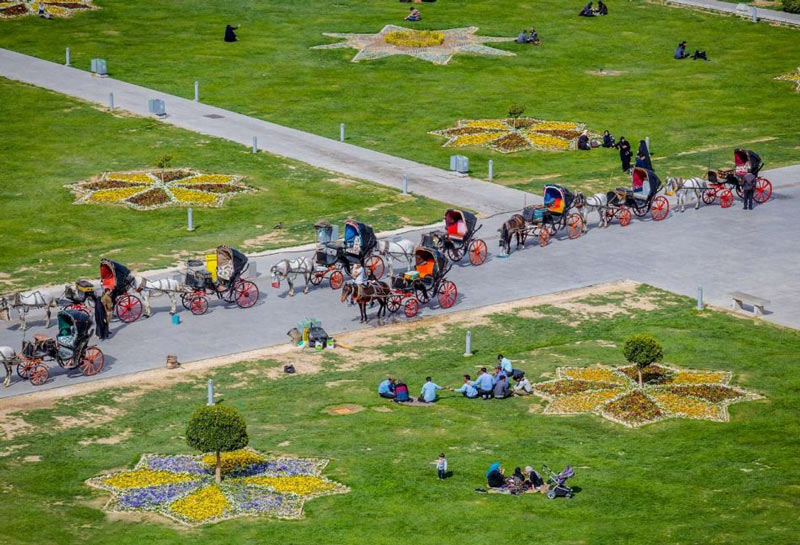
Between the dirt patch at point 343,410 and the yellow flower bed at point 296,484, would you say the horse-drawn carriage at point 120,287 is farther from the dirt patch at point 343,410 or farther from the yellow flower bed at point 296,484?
the yellow flower bed at point 296,484

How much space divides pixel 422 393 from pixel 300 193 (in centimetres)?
2390

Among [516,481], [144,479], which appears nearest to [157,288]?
[144,479]

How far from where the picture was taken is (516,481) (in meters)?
36.6

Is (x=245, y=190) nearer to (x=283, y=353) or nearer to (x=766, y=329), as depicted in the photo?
(x=283, y=353)

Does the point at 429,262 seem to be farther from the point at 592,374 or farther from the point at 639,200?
the point at 639,200

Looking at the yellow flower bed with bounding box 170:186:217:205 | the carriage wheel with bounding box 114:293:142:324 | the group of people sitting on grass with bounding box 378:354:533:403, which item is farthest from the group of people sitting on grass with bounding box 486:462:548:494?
the yellow flower bed with bounding box 170:186:217:205

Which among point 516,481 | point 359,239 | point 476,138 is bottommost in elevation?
point 516,481

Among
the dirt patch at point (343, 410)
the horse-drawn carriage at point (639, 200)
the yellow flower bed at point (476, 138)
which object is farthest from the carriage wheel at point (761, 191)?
the dirt patch at point (343, 410)

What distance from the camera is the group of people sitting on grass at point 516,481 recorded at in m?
36.5

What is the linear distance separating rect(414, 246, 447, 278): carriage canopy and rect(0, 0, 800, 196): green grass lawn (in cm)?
1631

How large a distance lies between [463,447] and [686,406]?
7.50 metres

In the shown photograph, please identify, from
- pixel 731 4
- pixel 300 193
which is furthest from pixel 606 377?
pixel 731 4

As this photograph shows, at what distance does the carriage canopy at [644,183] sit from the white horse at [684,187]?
2.25 m

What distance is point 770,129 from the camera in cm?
7819
